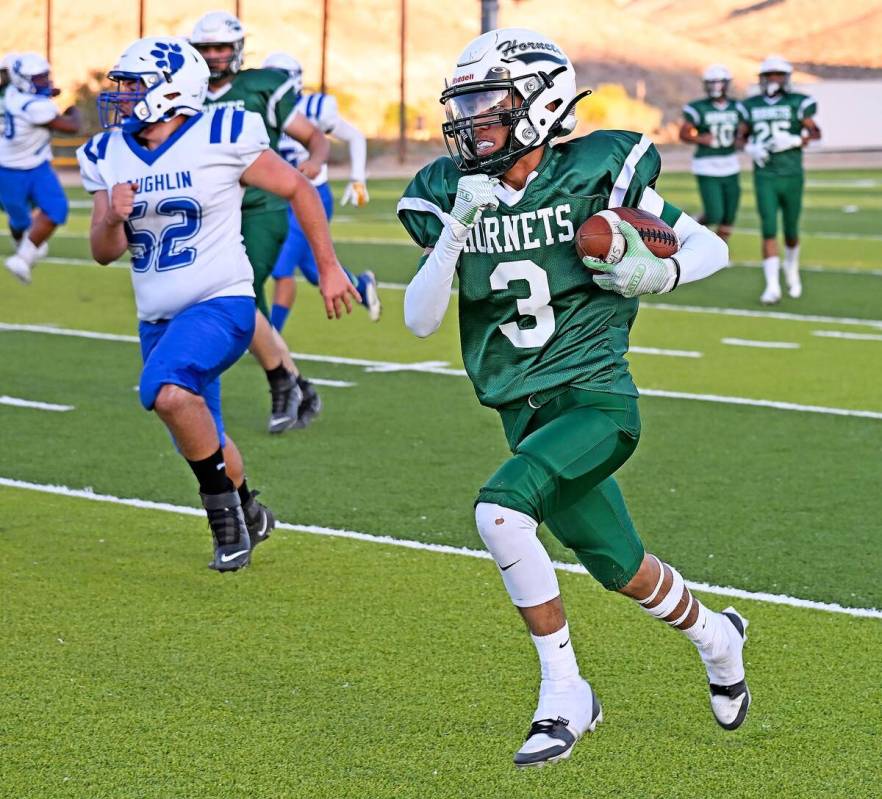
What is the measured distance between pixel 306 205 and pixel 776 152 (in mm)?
7994

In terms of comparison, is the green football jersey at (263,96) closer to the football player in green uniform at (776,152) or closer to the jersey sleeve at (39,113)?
the jersey sleeve at (39,113)

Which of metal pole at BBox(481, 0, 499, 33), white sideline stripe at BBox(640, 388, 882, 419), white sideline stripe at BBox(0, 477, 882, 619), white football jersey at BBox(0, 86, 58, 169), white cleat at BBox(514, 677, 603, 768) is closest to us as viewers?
white cleat at BBox(514, 677, 603, 768)

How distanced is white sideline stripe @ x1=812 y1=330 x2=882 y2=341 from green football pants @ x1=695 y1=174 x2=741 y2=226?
11.2 ft

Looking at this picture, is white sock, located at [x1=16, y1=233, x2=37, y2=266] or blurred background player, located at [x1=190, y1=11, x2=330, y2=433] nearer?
blurred background player, located at [x1=190, y1=11, x2=330, y2=433]

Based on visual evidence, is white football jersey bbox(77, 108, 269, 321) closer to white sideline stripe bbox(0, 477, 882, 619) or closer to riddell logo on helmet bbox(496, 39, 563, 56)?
white sideline stripe bbox(0, 477, 882, 619)

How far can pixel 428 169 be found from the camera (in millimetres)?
4145

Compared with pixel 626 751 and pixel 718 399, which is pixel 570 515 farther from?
pixel 718 399

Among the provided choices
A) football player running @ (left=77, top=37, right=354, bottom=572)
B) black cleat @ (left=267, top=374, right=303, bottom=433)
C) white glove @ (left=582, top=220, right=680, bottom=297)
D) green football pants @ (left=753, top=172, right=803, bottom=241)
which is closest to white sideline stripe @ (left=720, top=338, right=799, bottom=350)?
green football pants @ (left=753, top=172, right=803, bottom=241)

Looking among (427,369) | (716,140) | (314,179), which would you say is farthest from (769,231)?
(314,179)

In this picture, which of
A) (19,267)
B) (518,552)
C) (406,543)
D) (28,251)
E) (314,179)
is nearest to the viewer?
(518,552)

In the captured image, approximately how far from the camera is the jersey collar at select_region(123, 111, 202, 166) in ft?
17.8

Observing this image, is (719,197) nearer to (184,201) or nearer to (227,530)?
(184,201)

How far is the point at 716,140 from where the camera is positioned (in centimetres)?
1430

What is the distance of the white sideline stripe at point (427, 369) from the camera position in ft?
27.7
